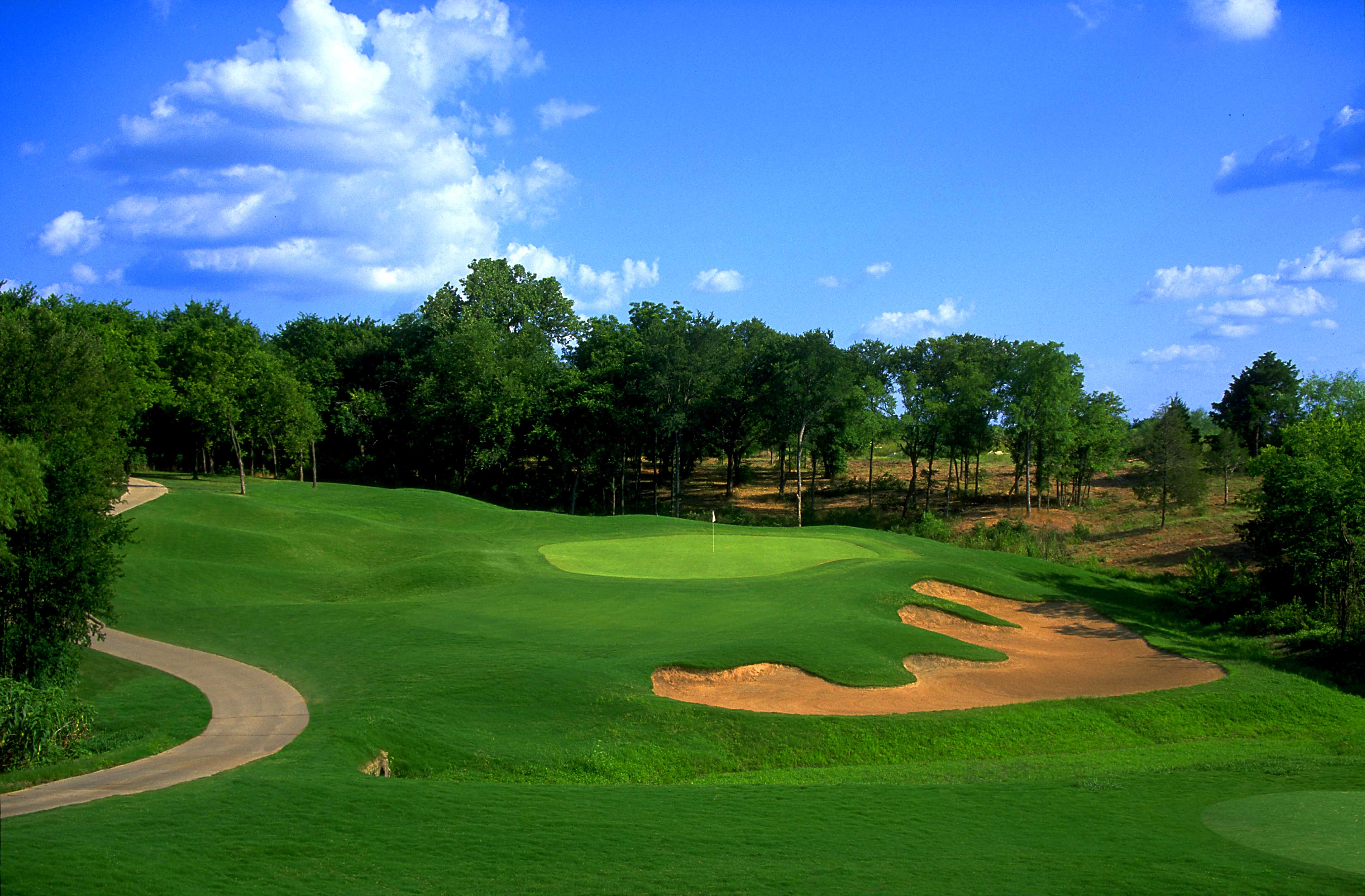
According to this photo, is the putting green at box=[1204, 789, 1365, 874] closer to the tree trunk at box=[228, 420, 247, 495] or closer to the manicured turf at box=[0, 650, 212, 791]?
the manicured turf at box=[0, 650, 212, 791]

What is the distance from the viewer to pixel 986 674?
2569cm

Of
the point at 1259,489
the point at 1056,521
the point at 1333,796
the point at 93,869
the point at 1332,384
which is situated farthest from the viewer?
the point at 1056,521

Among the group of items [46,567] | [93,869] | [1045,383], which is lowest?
[93,869]

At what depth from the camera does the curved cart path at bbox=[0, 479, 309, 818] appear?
11867 millimetres

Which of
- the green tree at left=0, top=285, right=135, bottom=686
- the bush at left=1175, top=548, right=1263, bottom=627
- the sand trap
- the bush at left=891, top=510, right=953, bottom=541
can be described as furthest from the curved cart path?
the bush at left=891, top=510, right=953, bottom=541

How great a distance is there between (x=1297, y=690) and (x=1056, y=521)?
40.2m

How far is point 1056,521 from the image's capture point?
6350cm

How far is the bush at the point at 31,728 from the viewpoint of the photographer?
563 inches

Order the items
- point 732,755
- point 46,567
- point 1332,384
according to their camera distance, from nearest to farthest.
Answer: point 732,755
point 46,567
point 1332,384

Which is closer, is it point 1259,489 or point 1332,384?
point 1259,489

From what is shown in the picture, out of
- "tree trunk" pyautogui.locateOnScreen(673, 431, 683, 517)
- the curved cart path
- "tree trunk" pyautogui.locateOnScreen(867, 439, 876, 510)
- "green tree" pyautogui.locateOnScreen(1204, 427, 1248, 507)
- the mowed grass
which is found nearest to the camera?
the mowed grass

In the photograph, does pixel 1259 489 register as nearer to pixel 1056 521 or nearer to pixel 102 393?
pixel 1056 521

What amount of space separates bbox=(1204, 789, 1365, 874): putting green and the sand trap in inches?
335

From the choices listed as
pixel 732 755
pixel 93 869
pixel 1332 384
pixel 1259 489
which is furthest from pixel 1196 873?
pixel 1332 384
